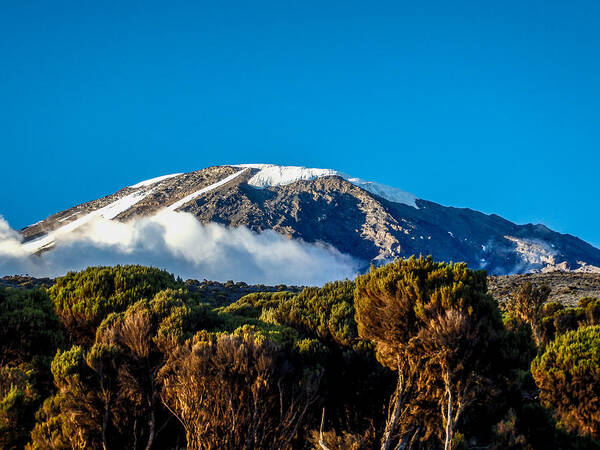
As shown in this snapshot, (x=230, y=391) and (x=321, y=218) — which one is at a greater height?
(x=321, y=218)

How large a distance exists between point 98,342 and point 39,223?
17006 cm

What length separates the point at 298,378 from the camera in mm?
10539

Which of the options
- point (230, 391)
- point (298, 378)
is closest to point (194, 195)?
point (298, 378)

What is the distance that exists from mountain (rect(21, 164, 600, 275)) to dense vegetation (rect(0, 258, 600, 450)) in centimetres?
13290

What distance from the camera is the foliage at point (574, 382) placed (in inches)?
559

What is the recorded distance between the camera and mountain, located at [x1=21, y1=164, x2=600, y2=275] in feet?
496

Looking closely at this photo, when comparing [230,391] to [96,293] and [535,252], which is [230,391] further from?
[535,252]

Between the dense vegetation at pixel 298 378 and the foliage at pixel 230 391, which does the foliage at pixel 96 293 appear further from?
the foliage at pixel 230 391

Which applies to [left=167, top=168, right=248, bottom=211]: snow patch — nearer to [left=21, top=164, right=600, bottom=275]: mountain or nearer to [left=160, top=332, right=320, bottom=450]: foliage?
[left=21, top=164, right=600, bottom=275]: mountain

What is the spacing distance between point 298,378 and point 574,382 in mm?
9048

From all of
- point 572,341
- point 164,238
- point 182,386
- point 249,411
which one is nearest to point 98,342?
point 182,386

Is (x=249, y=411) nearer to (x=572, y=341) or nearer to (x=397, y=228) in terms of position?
(x=572, y=341)

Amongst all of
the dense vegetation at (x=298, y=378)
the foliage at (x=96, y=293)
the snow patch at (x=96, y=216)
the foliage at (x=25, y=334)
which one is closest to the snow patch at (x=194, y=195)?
the snow patch at (x=96, y=216)

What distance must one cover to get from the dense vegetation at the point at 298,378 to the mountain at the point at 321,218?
13290 centimetres
